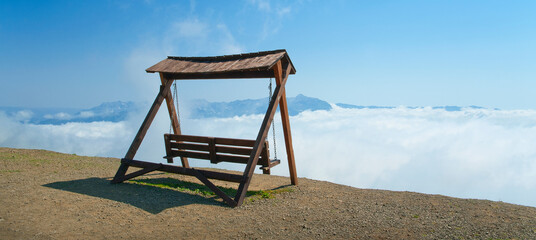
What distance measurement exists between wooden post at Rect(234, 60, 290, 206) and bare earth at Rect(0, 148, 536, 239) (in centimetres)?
40

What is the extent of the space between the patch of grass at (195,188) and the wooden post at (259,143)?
61 centimetres

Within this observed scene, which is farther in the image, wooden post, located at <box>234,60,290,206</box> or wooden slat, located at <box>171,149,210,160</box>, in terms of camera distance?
wooden slat, located at <box>171,149,210,160</box>

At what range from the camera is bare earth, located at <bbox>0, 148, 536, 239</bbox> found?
22.0 ft

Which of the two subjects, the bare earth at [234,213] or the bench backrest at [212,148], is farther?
the bench backrest at [212,148]

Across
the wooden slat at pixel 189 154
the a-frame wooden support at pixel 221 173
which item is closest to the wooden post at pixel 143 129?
the a-frame wooden support at pixel 221 173

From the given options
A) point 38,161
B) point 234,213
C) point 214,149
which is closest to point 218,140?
point 214,149

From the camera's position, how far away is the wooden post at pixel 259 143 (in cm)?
856

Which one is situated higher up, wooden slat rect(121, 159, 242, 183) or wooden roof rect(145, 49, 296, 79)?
wooden roof rect(145, 49, 296, 79)

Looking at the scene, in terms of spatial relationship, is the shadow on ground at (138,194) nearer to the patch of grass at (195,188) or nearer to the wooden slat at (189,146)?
the patch of grass at (195,188)

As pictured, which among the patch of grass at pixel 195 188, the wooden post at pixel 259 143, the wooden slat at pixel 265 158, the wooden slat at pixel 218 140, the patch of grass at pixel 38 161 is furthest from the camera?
the patch of grass at pixel 38 161

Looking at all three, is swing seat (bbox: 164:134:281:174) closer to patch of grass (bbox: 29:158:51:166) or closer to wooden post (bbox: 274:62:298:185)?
wooden post (bbox: 274:62:298:185)

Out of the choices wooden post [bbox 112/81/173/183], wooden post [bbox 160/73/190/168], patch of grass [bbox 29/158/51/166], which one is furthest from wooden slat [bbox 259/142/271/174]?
patch of grass [bbox 29/158/51/166]

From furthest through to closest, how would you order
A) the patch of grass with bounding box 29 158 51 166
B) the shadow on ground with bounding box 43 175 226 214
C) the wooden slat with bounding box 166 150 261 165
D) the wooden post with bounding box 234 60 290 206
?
the patch of grass with bounding box 29 158 51 166 → the wooden slat with bounding box 166 150 261 165 → the wooden post with bounding box 234 60 290 206 → the shadow on ground with bounding box 43 175 226 214

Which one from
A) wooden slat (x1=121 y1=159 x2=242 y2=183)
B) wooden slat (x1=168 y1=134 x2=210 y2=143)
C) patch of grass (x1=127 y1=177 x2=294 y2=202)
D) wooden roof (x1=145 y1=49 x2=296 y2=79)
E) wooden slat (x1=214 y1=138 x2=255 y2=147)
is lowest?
patch of grass (x1=127 y1=177 x2=294 y2=202)
